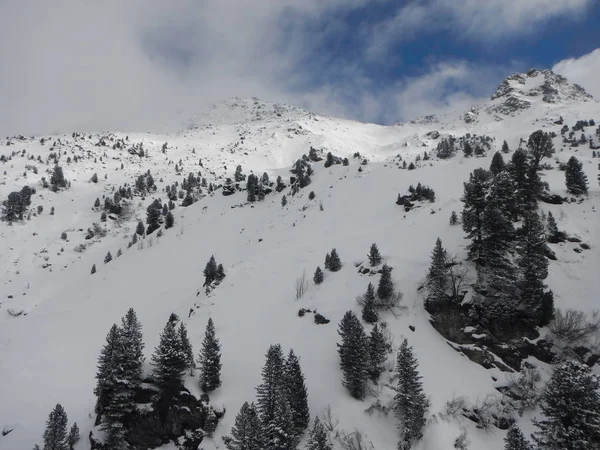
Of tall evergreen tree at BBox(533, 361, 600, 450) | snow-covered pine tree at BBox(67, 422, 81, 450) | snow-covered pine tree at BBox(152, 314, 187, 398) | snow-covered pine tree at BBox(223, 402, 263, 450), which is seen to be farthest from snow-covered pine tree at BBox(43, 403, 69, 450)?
tall evergreen tree at BBox(533, 361, 600, 450)

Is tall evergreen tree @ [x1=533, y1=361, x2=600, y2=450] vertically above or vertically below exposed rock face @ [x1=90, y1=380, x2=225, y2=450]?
above

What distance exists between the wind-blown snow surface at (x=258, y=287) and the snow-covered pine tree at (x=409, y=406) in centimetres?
98

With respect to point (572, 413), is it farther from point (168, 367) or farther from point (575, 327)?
point (168, 367)

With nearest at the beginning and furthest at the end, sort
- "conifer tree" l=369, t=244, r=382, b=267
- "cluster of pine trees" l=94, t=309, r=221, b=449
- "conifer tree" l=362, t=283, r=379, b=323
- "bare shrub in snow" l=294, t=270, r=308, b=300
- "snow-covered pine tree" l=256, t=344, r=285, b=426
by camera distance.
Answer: "snow-covered pine tree" l=256, t=344, r=285, b=426 → "cluster of pine trees" l=94, t=309, r=221, b=449 → "conifer tree" l=362, t=283, r=379, b=323 → "bare shrub in snow" l=294, t=270, r=308, b=300 → "conifer tree" l=369, t=244, r=382, b=267

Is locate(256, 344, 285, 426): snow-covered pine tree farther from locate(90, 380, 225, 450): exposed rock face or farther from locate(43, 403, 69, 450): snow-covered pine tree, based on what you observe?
locate(43, 403, 69, 450): snow-covered pine tree

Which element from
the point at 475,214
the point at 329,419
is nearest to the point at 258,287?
the point at 329,419

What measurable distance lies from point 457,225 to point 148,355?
48478 mm

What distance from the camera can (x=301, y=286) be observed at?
52.9m

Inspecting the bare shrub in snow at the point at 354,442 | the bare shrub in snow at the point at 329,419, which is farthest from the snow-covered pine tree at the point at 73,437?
the bare shrub in snow at the point at 354,442

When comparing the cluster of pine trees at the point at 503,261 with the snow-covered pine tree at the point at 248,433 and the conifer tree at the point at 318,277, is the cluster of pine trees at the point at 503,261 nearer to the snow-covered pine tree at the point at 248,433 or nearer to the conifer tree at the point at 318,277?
the conifer tree at the point at 318,277

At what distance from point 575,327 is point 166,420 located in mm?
41385

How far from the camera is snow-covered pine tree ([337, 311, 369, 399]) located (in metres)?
35.6

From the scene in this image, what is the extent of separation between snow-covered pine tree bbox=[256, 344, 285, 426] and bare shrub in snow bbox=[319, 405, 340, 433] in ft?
16.9

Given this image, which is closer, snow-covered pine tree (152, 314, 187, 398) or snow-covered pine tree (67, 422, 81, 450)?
snow-covered pine tree (67, 422, 81, 450)
